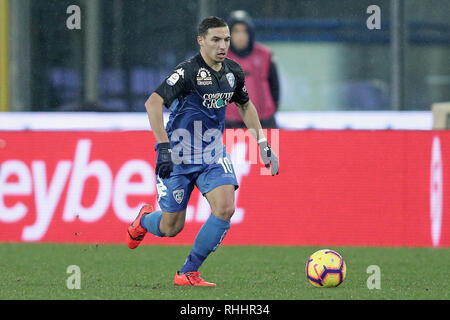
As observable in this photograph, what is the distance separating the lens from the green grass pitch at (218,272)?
23.7ft

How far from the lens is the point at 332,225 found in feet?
36.1

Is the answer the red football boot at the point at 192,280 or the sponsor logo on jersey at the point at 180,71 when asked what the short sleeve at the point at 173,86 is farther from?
the red football boot at the point at 192,280

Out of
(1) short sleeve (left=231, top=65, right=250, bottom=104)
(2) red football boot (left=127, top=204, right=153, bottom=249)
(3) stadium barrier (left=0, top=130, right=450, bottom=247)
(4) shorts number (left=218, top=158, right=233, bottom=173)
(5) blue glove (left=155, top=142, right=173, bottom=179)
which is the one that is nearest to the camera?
(5) blue glove (left=155, top=142, right=173, bottom=179)

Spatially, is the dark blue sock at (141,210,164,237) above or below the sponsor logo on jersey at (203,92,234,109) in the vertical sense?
below

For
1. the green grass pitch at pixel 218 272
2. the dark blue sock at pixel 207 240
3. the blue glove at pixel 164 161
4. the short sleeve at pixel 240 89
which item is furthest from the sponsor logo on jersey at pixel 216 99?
the green grass pitch at pixel 218 272

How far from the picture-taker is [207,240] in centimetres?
774

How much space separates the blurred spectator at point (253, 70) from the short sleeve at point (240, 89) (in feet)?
12.2

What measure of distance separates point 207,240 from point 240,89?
1188 millimetres

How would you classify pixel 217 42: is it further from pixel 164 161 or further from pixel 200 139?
pixel 164 161

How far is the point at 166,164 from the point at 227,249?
3302 millimetres

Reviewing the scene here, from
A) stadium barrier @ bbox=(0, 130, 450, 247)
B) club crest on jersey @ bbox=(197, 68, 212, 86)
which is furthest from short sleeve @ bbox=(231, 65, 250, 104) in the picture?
stadium barrier @ bbox=(0, 130, 450, 247)

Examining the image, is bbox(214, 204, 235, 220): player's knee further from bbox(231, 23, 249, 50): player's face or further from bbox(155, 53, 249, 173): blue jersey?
bbox(231, 23, 249, 50): player's face

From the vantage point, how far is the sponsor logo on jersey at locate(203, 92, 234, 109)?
784 centimetres

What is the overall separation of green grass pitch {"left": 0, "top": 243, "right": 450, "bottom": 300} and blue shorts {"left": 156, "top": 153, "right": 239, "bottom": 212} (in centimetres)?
61
